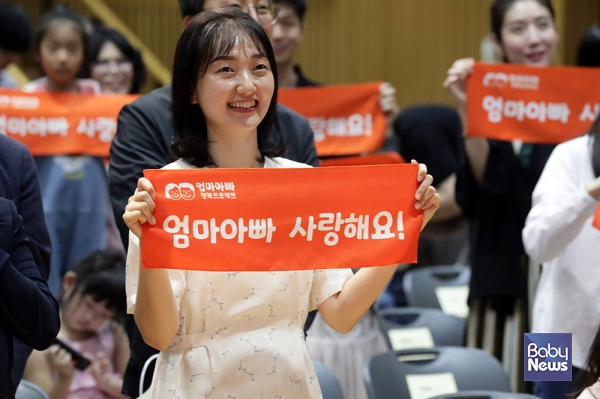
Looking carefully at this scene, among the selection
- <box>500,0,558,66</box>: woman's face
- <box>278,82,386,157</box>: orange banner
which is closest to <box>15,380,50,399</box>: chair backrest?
<box>278,82,386,157</box>: orange banner

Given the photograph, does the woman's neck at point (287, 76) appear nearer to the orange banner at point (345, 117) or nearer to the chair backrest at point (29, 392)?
the orange banner at point (345, 117)

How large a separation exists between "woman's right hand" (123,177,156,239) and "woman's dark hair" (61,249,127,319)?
2.01 m

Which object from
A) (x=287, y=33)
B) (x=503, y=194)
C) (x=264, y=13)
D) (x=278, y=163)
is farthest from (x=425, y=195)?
(x=287, y=33)

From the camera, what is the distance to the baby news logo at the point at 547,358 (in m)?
2.32

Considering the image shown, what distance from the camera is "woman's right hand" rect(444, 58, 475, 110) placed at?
148 inches

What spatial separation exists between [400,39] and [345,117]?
3501 mm

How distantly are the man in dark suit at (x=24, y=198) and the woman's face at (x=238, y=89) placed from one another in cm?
49

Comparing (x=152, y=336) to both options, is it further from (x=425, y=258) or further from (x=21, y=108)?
(x=425, y=258)

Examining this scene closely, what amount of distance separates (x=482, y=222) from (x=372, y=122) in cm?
92

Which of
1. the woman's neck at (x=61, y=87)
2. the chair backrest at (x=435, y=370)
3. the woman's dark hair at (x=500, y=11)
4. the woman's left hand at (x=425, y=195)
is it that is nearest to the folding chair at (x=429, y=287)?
the woman's dark hair at (x=500, y=11)

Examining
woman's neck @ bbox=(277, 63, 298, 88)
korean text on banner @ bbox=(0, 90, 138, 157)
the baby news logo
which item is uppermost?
woman's neck @ bbox=(277, 63, 298, 88)

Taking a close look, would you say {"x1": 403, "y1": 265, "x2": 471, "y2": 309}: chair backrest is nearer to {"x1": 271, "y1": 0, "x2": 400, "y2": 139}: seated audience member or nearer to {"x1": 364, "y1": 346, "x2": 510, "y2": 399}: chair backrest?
{"x1": 271, "y1": 0, "x2": 400, "y2": 139}: seated audience member

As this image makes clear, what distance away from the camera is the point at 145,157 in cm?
231

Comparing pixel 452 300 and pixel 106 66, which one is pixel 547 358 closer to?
pixel 452 300
